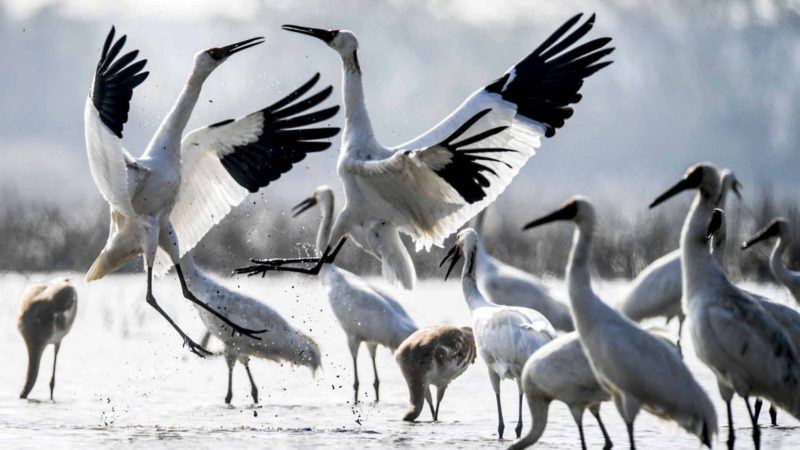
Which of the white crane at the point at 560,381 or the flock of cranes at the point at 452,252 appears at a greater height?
the flock of cranes at the point at 452,252

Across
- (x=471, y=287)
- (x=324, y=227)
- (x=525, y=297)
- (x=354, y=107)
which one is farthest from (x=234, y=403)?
(x=354, y=107)

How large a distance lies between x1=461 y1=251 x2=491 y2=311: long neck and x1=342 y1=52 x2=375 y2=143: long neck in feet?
3.33

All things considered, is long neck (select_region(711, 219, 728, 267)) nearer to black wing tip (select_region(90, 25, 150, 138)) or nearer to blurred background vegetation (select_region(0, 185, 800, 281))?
black wing tip (select_region(90, 25, 150, 138))

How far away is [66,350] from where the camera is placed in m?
12.1

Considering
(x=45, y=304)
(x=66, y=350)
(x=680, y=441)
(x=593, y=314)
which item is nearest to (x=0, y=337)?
(x=66, y=350)

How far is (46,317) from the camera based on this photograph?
9867mm

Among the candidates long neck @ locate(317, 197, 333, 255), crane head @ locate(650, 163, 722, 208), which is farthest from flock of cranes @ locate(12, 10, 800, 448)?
long neck @ locate(317, 197, 333, 255)

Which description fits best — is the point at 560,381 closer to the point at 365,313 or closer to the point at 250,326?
the point at 365,313

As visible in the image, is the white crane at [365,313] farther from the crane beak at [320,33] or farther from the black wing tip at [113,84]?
the black wing tip at [113,84]

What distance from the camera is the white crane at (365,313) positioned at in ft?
31.0

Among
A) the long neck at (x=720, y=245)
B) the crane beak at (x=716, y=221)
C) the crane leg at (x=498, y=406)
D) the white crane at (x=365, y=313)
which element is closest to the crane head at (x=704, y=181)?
the crane beak at (x=716, y=221)

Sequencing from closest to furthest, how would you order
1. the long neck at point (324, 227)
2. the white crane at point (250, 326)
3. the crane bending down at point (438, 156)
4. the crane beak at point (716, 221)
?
the crane bending down at point (438, 156)
the crane beak at point (716, 221)
the white crane at point (250, 326)
the long neck at point (324, 227)

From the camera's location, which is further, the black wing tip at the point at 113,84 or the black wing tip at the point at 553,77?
Answer: the black wing tip at the point at 553,77

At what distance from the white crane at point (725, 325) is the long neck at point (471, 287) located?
193cm
